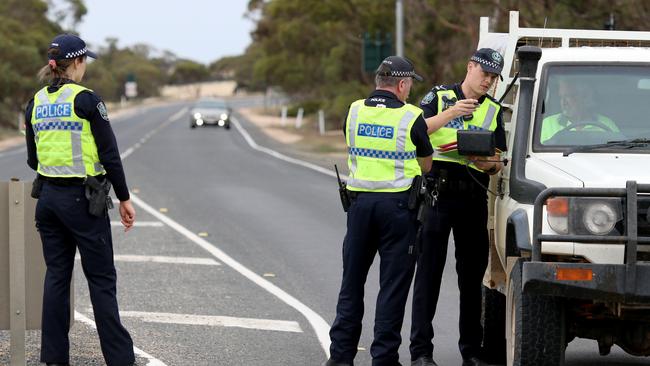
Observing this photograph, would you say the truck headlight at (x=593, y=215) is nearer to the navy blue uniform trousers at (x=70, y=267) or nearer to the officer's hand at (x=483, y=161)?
the officer's hand at (x=483, y=161)

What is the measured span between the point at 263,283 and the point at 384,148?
4.65 meters

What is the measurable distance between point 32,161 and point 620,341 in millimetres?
3499

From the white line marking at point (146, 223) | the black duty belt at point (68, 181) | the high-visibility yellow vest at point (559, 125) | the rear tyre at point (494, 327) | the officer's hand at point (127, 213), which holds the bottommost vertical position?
the white line marking at point (146, 223)

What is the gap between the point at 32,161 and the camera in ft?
24.3

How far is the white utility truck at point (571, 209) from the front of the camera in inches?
242

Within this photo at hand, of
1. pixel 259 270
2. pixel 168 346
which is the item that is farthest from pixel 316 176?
pixel 168 346

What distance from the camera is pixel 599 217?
20.5 ft

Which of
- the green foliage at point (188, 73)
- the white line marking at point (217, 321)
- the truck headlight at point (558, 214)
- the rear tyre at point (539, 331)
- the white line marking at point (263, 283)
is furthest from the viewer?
the green foliage at point (188, 73)

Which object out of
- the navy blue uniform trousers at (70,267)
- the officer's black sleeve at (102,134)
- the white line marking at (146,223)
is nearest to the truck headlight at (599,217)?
the officer's black sleeve at (102,134)

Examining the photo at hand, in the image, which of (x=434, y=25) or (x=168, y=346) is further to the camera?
(x=434, y=25)

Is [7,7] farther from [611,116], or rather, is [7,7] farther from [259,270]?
[611,116]

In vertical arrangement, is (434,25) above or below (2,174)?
above

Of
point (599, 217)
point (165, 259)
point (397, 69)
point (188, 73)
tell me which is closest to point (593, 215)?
point (599, 217)

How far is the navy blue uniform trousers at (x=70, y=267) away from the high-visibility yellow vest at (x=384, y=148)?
1506 mm
